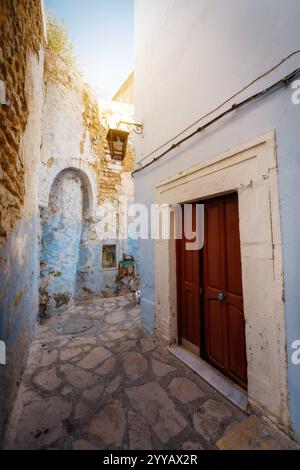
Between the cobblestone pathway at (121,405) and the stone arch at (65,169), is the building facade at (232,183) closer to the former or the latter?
the cobblestone pathway at (121,405)

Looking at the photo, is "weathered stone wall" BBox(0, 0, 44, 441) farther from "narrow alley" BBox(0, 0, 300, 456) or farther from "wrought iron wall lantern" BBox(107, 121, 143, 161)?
"wrought iron wall lantern" BBox(107, 121, 143, 161)

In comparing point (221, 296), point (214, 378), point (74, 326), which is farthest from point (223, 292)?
point (74, 326)

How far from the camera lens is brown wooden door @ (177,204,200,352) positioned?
3.30m

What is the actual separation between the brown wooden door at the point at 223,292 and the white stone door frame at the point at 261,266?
0.98 feet

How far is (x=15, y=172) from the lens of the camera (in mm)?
2367

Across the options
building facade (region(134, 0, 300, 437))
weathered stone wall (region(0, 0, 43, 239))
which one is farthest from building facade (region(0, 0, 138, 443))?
building facade (region(134, 0, 300, 437))

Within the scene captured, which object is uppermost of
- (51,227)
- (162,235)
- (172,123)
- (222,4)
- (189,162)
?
(222,4)

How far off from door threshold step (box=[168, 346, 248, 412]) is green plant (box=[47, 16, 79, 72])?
7.67 m

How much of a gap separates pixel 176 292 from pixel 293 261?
7.04 feet

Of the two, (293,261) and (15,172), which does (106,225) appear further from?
(293,261)

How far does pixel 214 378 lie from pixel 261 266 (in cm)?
169

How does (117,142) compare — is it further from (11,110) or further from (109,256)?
(109,256)

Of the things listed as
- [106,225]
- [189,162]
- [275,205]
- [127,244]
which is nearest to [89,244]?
[106,225]

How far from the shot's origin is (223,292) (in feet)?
9.20
